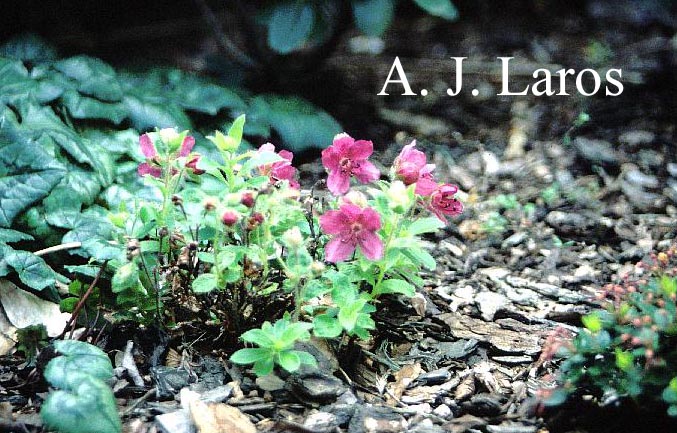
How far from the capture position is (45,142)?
6.87 feet

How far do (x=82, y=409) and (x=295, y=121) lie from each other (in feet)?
6.04

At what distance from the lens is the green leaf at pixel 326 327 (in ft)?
4.63

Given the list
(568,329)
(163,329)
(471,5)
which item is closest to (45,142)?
(163,329)

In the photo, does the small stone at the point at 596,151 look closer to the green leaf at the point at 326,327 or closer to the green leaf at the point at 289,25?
the green leaf at the point at 289,25

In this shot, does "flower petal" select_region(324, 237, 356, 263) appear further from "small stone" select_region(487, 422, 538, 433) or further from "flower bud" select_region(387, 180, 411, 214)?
"small stone" select_region(487, 422, 538, 433)

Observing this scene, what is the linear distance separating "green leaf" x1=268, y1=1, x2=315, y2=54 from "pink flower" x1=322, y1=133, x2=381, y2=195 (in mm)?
1477

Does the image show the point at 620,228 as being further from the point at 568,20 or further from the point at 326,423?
the point at 568,20

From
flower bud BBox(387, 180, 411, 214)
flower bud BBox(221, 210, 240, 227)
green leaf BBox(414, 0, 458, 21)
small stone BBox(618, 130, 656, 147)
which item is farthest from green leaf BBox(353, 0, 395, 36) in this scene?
flower bud BBox(221, 210, 240, 227)

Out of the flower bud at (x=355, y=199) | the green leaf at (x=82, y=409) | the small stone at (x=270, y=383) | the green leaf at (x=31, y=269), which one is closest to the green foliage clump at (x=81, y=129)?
the green leaf at (x=31, y=269)

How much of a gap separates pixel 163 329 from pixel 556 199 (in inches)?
63.7

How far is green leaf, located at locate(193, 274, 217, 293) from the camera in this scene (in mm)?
1421

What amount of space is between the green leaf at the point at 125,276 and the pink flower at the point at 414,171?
0.57 m

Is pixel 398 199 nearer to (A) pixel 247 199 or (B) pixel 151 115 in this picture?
(A) pixel 247 199

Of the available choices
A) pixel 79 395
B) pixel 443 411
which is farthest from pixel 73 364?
pixel 443 411
